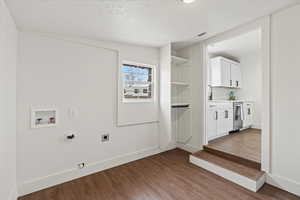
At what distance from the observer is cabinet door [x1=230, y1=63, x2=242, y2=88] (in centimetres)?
453

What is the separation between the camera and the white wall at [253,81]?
15.0ft

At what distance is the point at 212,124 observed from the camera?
329 cm

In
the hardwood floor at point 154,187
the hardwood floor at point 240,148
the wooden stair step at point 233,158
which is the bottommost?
the hardwood floor at point 154,187

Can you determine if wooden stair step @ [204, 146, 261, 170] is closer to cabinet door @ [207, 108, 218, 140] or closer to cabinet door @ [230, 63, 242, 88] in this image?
cabinet door @ [207, 108, 218, 140]

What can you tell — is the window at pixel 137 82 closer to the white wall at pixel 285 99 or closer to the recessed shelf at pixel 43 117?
the recessed shelf at pixel 43 117

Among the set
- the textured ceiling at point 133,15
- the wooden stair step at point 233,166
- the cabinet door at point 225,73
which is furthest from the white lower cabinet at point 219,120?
the textured ceiling at point 133,15

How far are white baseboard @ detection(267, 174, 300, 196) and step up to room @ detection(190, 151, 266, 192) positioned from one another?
89 mm

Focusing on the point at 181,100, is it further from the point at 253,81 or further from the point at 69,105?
the point at 253,81

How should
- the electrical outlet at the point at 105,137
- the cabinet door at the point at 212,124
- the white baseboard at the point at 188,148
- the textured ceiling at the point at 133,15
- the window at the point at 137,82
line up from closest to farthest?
the textured ceiling at the point at 133,15, the electrical outlet at the point at 105,137, the window at the point at 137,82, the white baseboard at the point at 188,148, the cabinet door at the point at 212,124

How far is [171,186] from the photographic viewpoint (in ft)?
6.62

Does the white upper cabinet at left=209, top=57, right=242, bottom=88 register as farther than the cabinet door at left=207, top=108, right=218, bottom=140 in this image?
Yes

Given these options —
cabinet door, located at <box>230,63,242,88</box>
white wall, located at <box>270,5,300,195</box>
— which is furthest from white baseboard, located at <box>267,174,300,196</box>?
cabinet door, located at <box>230,63,242,88</box>

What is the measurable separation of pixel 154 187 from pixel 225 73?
12.3ft

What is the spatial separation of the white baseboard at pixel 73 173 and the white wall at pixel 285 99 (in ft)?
7.14
